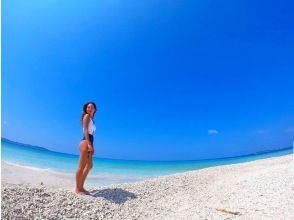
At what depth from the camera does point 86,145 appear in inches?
288

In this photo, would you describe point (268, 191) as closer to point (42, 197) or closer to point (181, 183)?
point (181, 183)

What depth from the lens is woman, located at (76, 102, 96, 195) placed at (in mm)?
7332

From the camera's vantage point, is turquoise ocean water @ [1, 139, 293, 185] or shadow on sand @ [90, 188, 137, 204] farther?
turquoise ocean water @ [1, 139, 293, 185]

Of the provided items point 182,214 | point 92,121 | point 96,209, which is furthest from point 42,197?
point 182,214

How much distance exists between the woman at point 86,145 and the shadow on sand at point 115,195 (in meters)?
0.40

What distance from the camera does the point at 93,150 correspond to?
7.38 m

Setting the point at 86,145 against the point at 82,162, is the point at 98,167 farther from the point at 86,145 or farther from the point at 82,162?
the point at 86,145

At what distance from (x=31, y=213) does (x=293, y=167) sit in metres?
7.80

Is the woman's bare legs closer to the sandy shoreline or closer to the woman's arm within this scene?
the woman's arm

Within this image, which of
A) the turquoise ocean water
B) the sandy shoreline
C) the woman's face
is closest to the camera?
the sandy shoreline

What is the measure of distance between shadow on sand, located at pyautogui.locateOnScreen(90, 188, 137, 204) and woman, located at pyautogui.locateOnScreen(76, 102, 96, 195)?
0.40m

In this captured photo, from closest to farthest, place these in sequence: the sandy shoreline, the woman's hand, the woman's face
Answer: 1. the sandy shoreline
2. the woman's hand
3. the woman's face

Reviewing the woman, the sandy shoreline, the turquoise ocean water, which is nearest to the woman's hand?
the woman

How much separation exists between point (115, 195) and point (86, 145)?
1.54m
